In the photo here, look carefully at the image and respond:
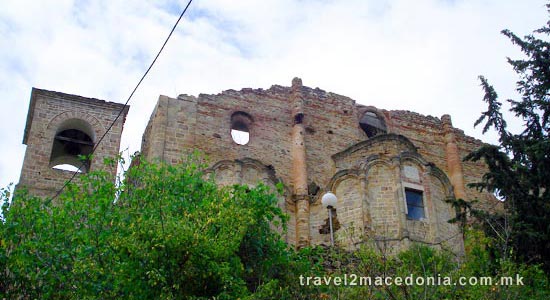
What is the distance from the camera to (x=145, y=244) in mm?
10914

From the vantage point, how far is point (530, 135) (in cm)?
1634

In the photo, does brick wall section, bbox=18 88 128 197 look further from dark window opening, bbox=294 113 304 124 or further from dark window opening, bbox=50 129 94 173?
dark window opening, bbox=294 113 304 124

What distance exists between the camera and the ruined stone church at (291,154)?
64.9ft

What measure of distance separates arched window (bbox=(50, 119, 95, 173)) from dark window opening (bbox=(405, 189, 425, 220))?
925cm

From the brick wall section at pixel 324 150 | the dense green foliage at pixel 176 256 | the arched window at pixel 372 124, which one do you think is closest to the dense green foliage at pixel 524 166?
the dense green foliage at pixel 176 256

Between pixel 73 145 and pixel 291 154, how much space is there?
21.9 feet

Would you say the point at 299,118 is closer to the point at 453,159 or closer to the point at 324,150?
the point at 324,150

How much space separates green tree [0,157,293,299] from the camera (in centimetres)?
1105

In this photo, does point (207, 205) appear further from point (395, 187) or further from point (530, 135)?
point (395, 187)

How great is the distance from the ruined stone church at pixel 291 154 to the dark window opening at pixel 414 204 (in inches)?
1.4

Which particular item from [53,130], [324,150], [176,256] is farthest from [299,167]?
[176,256]

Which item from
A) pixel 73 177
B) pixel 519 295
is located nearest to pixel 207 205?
pixel 519 295

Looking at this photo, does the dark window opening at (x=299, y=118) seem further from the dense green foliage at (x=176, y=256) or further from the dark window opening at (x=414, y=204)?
the dense green foliage at (x=176, y=256)

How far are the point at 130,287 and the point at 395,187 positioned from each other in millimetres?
11204
